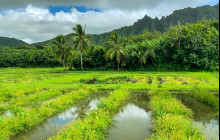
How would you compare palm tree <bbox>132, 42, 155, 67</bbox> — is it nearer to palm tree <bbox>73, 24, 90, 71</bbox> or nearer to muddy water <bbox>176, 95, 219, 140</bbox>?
palm tree <bbox>73, 24, 90, 71</bbox>

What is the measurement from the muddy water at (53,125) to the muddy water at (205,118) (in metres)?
6.27

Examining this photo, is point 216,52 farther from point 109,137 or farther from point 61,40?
point 61,40

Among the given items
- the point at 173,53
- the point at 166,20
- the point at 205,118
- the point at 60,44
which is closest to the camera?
the point at 205,118

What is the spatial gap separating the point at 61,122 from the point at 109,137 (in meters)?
3.00

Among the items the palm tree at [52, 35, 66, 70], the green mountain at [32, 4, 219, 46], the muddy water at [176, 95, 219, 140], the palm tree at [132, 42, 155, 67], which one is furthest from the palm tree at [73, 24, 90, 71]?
the green mountain at [32, 4, 219, 46]

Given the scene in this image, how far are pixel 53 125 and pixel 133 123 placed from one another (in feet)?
→ 13.3

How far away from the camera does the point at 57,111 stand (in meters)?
9.40

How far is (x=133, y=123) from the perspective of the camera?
300 inches

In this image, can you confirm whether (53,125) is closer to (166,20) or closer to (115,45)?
(115,45)

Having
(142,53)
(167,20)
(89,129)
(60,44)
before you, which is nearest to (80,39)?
(60,44)

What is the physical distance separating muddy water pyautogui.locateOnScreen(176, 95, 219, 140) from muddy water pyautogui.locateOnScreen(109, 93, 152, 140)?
7.76ft

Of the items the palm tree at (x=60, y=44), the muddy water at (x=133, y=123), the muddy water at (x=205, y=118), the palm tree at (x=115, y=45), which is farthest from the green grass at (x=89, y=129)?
the palm tree at (x=60, y=44)

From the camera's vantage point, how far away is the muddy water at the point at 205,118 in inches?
250

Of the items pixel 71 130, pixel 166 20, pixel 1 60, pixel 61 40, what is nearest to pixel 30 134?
pixel 71 130
